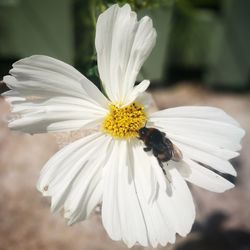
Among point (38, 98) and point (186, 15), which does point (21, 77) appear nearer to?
point (38, 98)

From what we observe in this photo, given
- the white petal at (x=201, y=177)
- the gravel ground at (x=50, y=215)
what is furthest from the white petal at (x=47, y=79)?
the gravel ground at (x=50, y=215)

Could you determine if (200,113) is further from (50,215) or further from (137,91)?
(50,215)

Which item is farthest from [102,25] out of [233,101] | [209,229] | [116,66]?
[233,101]

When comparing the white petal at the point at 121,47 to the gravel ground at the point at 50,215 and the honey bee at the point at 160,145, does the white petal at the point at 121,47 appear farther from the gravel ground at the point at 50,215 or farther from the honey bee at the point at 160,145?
the gravel ground at the point at 50,215

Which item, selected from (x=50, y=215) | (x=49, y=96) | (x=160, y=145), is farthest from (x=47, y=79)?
(x=50, y=215)

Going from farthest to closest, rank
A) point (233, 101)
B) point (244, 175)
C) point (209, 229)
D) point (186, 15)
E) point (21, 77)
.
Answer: point (233, 101), point (186, 15), point (244, 175), point (209, 229), point (21, 77)
